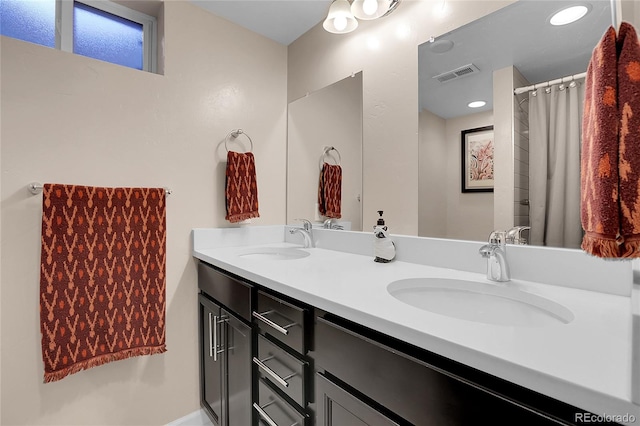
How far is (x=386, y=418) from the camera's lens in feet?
2.05

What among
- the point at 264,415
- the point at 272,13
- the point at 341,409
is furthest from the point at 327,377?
the point at 272,13

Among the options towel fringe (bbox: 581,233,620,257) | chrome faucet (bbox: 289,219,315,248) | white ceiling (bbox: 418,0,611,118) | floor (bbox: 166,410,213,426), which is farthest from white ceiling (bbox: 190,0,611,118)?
floor (bbox: 166,410,213,426)

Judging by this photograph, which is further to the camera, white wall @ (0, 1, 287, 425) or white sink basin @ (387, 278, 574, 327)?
white wall @ (0, 1, 287, 425)

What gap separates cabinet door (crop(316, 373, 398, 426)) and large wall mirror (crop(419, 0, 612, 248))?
720 mm

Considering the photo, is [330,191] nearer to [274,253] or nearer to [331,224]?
[331,224]

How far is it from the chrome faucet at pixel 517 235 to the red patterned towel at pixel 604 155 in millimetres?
603

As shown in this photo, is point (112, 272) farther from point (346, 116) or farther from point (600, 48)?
point (600, 48)

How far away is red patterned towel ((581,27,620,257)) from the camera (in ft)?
1.30

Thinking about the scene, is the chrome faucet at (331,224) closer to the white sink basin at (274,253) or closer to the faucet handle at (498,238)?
the white sink basin at (274,253)

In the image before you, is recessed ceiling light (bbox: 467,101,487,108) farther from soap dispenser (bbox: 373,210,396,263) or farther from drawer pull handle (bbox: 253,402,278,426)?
drawer pull handle (bbox: 253,402,278,426)

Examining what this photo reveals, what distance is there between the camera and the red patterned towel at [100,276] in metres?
1.20

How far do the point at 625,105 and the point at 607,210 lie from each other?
14 cm

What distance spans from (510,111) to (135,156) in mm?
1629

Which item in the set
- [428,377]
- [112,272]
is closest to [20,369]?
[112,272]
